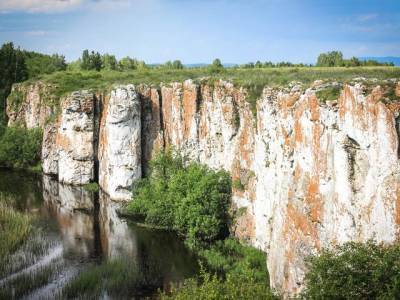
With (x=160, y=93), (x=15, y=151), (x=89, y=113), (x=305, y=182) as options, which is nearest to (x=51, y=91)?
(x=15, y=151)

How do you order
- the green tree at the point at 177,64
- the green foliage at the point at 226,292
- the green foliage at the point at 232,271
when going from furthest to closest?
the green tree at the point at 177,64 → the green foliage at the point at 232,271 → the green foliage at the point at 226,292

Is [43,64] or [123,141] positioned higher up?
[43,64]

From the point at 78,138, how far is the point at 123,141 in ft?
25.8

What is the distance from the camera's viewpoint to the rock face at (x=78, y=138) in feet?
164

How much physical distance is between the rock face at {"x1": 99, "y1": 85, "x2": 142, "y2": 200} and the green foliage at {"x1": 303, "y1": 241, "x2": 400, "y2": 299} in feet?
94.3

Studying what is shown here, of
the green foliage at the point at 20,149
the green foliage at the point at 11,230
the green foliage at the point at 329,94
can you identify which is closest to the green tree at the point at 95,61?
the green foliage at the point at 20,149

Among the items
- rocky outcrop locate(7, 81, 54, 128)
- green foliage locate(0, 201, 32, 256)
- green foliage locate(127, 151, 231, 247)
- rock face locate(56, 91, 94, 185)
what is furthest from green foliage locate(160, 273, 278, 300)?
rocky outcrop locate(7, 81, 54, 128)

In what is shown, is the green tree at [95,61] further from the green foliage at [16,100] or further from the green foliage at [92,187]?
the green foliage at [92,187]

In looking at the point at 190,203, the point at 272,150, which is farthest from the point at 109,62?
the point at 272,150

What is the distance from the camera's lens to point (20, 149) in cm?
5878

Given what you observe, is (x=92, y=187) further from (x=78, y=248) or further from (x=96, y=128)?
(x=78, y=248)

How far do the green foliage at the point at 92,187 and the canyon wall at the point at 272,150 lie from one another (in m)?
0.66

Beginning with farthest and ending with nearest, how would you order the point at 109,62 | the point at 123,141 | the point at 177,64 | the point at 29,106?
the point at 109,62
the point at 177,64
the point at 29,106
the point at 123,141

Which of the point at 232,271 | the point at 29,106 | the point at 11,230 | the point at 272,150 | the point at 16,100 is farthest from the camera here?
the point at 16,100
